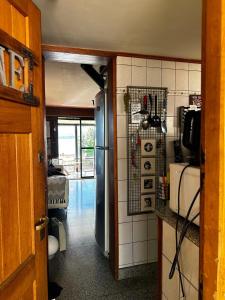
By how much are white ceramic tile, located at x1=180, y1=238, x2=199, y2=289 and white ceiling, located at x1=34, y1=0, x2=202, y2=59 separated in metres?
1.35

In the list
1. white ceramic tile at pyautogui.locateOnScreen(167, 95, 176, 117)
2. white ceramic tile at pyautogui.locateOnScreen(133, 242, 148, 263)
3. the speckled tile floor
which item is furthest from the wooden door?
white ceramic tile at pyautogui.locateOnScreen(167, 95, 176, 117)

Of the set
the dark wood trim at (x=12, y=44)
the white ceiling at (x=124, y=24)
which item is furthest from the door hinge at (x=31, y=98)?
the white ceiling at (x=124, y=24)

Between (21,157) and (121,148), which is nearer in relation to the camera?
(21,157)

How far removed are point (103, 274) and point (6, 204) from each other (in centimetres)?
189

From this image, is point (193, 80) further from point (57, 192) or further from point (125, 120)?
point (57, 192)

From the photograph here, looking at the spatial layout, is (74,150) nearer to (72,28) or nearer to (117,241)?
(117,241)

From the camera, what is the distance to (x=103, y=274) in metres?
2.41

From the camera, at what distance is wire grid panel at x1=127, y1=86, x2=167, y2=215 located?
2291 mm

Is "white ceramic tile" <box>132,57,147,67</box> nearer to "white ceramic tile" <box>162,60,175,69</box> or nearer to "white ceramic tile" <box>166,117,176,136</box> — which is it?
"white ceramic tile" <box>162,60,175,69</box>

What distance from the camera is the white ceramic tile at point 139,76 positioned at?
7.48ft

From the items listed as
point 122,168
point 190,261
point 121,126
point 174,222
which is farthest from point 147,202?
point 190,261

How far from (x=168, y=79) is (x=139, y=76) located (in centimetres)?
33

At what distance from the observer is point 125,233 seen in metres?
2.34

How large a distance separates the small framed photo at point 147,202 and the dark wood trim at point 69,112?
16.9 feet
